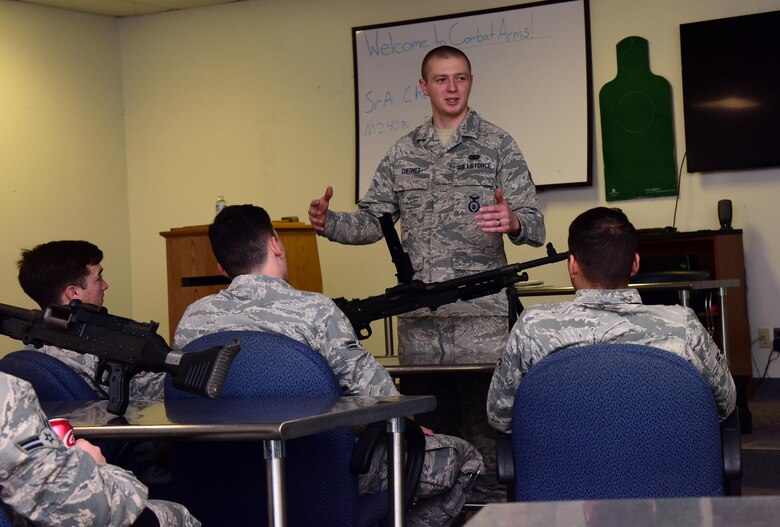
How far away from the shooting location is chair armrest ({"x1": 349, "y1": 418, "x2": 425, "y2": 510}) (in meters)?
2.12

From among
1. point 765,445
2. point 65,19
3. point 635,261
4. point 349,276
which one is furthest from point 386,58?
point 635,261

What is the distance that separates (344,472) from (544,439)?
41 centimetres

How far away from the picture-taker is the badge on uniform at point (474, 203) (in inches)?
141

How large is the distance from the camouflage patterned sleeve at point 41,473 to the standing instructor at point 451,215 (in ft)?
6.73

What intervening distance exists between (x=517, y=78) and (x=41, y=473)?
16.8ft

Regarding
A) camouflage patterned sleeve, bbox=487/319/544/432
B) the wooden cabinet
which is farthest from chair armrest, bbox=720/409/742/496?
the wooden cabinet

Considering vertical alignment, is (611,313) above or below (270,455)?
above

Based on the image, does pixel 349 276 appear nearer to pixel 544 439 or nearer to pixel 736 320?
pixel 736 320

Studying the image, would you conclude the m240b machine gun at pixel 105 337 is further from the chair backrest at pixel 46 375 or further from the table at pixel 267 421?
the chair backrest at pixel 46 375

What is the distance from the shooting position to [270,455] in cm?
172

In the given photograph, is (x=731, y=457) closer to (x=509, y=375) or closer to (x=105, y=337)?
(x=509, y=375)

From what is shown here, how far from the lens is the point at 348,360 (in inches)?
91.2

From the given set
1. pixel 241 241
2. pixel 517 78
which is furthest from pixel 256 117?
pixel 241 241

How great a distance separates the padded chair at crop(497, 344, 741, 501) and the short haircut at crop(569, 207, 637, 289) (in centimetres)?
41
